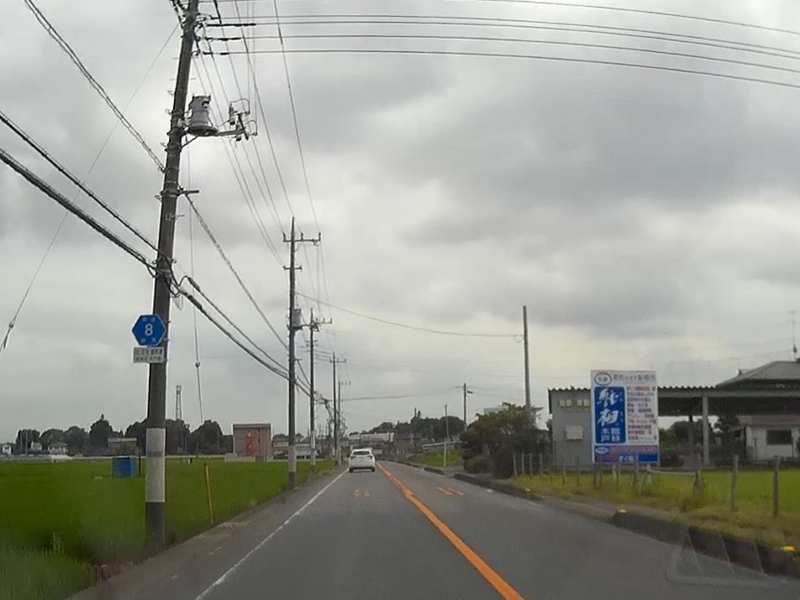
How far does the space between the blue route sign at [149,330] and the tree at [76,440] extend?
5421 inches

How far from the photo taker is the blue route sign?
20.1 m

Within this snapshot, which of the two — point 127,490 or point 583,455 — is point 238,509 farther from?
point 583,455

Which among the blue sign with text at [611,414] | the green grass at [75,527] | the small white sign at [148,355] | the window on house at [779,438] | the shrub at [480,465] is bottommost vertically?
the shrub at [480,465]

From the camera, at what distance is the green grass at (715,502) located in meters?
19.3

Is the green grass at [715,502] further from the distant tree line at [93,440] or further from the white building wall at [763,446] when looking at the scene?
the distant tree line at [93,440]

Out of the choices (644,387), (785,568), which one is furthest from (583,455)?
(785,568)

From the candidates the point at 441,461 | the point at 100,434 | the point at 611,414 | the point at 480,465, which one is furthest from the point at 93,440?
the point at 611,414

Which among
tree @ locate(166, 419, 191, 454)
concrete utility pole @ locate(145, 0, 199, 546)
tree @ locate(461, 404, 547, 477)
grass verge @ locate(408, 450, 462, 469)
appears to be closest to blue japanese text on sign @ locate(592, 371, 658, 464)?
concrete utility pole @ locate(145, 0, 199, 546)

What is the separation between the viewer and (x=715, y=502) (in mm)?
25734

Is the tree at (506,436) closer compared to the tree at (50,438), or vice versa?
the tree at (506,436)

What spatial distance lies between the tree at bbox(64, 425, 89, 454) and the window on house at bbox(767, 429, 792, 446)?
102 metres

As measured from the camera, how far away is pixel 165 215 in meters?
21.3

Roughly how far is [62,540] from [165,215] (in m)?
7.02

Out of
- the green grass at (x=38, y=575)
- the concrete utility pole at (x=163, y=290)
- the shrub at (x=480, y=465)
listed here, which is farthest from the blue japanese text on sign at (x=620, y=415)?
the shrub at (x=480, y=465)
